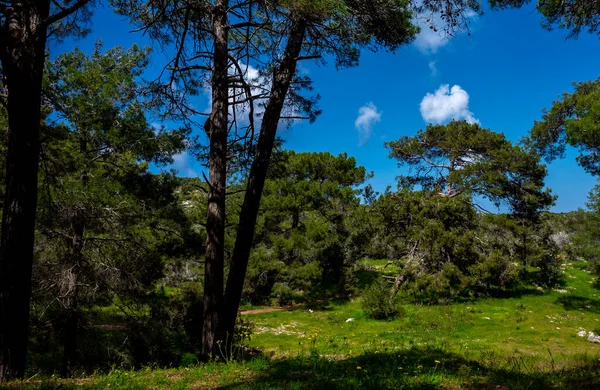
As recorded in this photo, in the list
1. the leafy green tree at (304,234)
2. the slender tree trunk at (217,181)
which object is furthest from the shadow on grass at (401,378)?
the leafy green tree at (304,234)

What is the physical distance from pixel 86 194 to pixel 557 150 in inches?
780

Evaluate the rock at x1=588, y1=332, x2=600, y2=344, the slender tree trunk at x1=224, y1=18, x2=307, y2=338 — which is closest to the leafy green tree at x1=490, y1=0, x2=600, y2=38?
the slender tree trunk at x1=224, y1=18, x2=307, y2=338

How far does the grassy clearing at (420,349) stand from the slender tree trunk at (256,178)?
1.20 meters

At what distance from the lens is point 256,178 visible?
21.0 feet

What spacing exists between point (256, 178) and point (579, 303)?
1843 centimetres

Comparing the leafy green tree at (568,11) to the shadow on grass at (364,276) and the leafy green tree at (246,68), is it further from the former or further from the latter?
the shadow on grass at (364,276)

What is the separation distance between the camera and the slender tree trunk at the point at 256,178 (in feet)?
20.8

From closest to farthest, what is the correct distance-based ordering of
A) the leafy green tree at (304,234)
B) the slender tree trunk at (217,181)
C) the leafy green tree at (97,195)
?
the slender tree trunk at (217,181) → the leafy green tree at (97,195) → the leafy green tree at (304,234)

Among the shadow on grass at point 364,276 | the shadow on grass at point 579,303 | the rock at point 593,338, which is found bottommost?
the rock at point 593,338

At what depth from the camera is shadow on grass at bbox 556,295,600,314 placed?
637 inches

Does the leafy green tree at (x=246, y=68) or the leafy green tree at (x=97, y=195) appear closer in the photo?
the leafy green tree at (x=246, y=68)

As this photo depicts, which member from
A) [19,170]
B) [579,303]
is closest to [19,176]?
[19,170]

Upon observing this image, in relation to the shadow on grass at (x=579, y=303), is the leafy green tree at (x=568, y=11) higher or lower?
higher

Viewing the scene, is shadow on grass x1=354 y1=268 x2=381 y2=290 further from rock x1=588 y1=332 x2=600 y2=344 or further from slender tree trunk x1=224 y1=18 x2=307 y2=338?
slender tree trunk x1=224 y1=18 x2=307 y2=338
